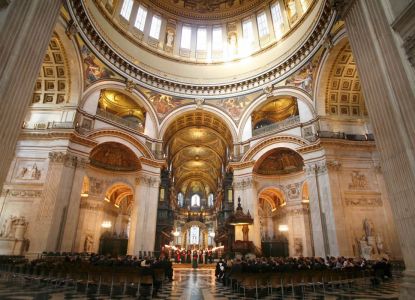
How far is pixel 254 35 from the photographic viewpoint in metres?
23.6

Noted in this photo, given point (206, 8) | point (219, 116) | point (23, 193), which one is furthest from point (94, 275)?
point (206, 8)

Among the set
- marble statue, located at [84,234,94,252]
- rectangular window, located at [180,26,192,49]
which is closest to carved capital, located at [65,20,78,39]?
rectangular window, located at [180,26,192,49]

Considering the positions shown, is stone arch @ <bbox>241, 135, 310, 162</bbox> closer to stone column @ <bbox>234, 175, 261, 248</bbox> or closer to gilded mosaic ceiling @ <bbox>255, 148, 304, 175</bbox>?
gilded mosaic ceiling @ <bbox>255, 148, 304, 175</bbox>

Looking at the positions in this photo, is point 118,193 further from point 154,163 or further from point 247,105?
point 247,105

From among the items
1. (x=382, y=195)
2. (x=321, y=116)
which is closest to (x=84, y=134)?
(x=321, y=116)

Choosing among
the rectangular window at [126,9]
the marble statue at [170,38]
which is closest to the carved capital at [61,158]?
the rectangular window at [126,9]

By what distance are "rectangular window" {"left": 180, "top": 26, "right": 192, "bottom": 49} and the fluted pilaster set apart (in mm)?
18733

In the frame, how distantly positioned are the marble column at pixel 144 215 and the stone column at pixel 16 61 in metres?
12.3

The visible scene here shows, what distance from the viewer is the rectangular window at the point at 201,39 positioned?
25.0 meters

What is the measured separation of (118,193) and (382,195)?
20.5 metres

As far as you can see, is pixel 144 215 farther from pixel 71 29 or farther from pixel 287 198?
pixel 71 29

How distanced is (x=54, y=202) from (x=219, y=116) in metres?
13.8

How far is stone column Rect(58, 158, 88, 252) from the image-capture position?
14.0 meters

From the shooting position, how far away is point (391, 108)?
663 cm
